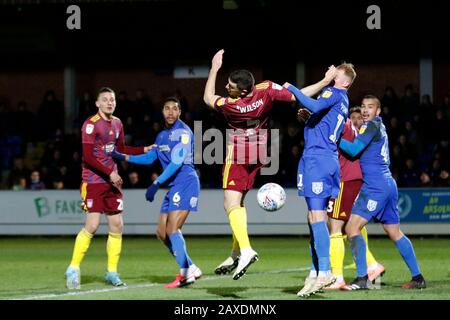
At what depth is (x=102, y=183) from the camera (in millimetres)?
11414

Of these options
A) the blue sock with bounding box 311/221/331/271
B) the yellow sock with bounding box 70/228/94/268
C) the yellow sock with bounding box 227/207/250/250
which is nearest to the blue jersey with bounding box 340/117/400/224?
the blue sock with bounding box 311/221/331/271

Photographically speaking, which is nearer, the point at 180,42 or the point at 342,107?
the point at 342,107

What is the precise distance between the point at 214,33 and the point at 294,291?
709 inches

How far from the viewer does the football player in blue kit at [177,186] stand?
427 inches

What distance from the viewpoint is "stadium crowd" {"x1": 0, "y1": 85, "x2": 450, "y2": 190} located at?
20703 mm

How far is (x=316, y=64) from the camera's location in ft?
88.7

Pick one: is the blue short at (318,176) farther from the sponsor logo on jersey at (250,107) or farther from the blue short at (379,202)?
the blue short at (379,202)

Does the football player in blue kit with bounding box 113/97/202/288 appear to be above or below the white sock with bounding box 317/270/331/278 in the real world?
above

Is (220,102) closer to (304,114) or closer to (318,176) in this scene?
(304,114)

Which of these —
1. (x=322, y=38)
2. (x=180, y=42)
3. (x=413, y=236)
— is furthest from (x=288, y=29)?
(x=413, y=236)

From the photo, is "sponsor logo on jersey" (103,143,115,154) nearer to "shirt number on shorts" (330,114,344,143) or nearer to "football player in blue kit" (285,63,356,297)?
"football player in blue kit" (285,63,356,297)

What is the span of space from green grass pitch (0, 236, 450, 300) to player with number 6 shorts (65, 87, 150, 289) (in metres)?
0.50

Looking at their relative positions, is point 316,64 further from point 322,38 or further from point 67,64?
point 67,64

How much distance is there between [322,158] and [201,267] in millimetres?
4442
